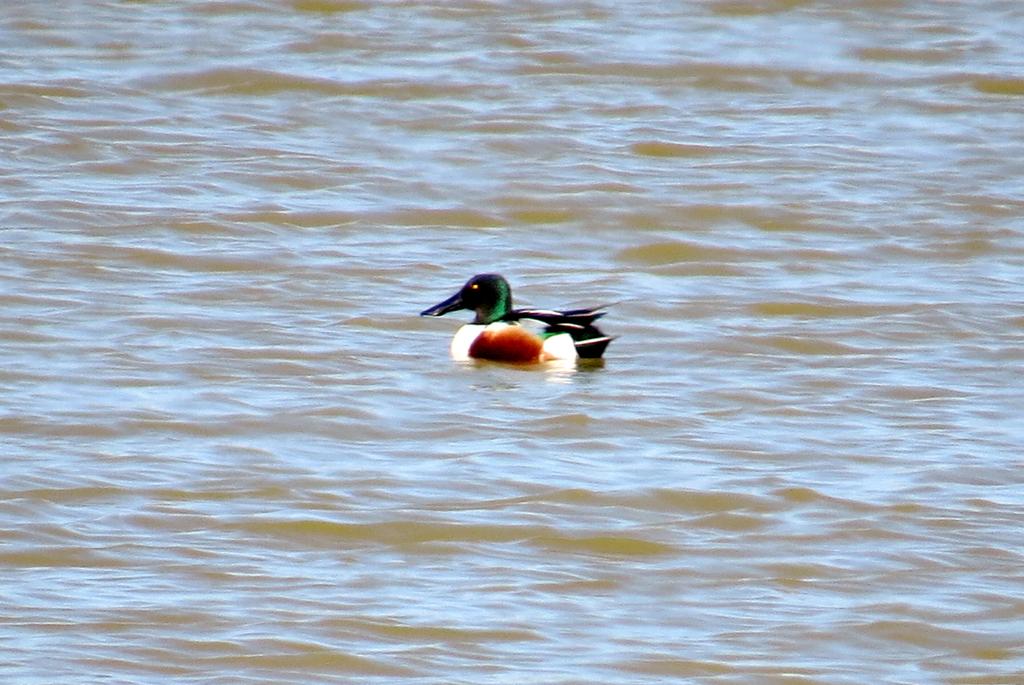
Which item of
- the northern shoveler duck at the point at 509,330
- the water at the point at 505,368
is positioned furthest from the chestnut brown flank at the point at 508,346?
the water at the point at 505,368

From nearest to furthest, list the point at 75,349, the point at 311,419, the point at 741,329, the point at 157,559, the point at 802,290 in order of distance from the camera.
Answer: the point at 157,559 → the point at 311,419 → the point at 75,349 → the point at 741,329 → the point at 802,290

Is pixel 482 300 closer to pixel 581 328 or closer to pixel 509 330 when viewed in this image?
pixel 509 330

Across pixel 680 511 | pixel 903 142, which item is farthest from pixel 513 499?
pixel 903 142

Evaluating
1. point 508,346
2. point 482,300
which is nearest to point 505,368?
point 508,346

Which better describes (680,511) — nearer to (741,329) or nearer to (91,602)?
(91,602)

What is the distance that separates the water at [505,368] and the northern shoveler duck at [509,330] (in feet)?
0.51

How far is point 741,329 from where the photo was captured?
9953mm

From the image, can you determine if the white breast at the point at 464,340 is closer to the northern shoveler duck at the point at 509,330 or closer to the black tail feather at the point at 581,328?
the northern shoveler duck at the point at 509,330

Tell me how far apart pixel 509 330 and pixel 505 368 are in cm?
22

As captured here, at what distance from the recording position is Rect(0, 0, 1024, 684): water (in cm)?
584

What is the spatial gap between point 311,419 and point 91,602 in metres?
2.42

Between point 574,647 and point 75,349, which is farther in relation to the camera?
point 75,349

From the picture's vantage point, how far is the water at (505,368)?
19.2 feet

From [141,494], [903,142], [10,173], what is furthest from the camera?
[903,142]
